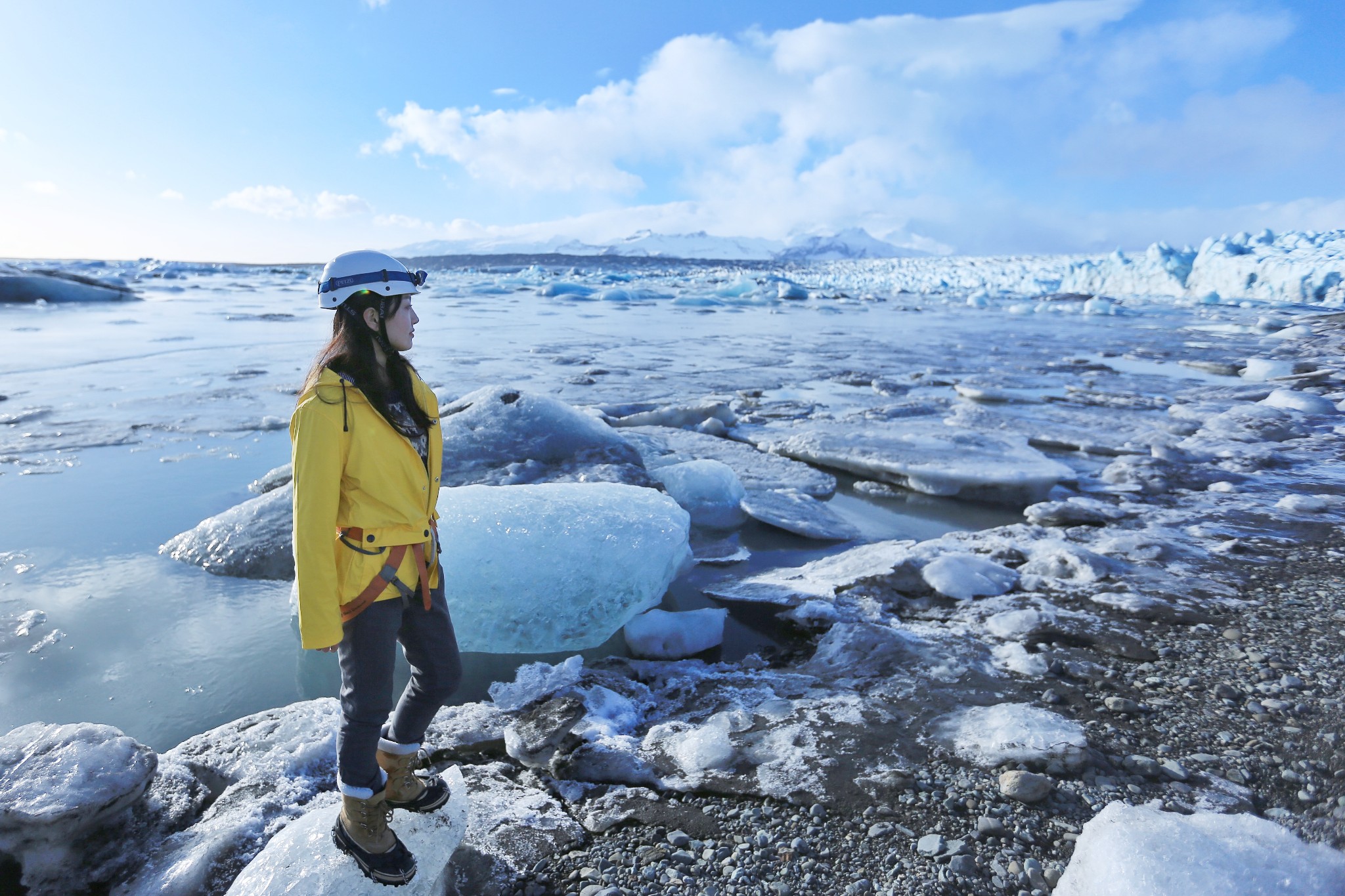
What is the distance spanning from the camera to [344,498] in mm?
1460

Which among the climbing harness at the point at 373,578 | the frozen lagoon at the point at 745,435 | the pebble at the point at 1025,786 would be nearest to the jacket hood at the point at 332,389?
the climbing harness at the point at 373,578

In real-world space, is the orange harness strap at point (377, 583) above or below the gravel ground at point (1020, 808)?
above

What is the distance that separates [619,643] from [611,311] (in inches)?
796

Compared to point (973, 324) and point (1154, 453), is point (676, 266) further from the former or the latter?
point (1154, 453)

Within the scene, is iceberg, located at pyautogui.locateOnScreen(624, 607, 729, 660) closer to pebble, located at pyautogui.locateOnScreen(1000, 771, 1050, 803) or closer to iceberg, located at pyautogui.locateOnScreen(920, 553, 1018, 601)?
iceberg, located at pyautogui.locateOnScreen(920, 553, 1018, 601)

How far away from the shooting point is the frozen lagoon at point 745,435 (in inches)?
102

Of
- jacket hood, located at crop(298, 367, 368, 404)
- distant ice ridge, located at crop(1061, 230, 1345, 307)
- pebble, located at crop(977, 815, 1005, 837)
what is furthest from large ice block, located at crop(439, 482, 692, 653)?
distant ice ridge, located at crop(1061, 230, 1345, 307)

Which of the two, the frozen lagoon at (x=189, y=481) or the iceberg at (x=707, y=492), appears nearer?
the frozen lagoon at (x=189, y=481)

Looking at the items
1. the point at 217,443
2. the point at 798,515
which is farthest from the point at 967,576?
the point at 217,443

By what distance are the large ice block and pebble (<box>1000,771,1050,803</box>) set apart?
5.30ft

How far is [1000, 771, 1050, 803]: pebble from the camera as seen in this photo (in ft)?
5.85

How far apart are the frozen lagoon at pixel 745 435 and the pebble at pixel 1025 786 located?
0.50 metres

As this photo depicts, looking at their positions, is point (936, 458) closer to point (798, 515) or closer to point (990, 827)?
point (798, 515)

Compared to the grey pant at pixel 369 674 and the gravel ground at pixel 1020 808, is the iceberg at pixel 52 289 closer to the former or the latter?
the grey pant at pixel 369 674
